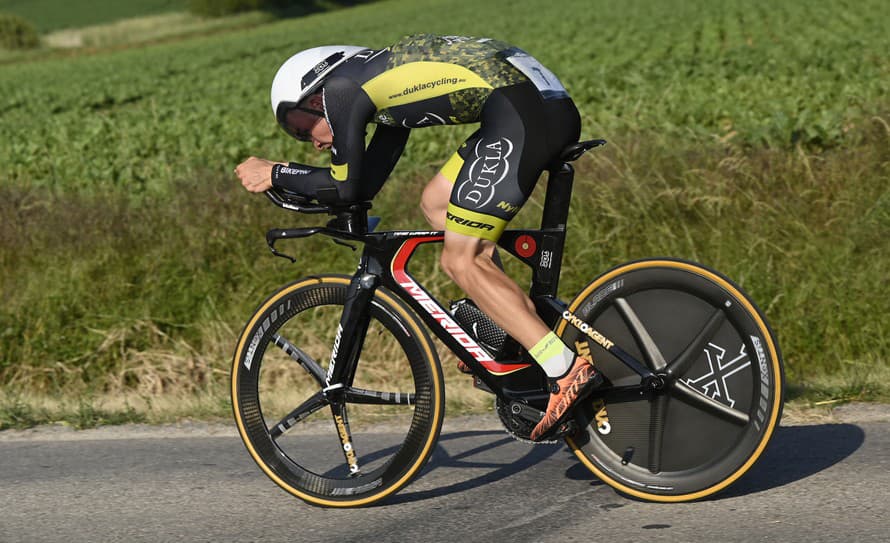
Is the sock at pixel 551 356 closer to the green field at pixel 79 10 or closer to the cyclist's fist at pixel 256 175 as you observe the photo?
the cyclist's fist at pixel 256 175

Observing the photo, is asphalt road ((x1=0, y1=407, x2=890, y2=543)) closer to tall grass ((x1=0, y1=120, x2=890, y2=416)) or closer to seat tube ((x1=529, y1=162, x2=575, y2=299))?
seat tube ((x1=529, y1=162, x2=575, y2=299))

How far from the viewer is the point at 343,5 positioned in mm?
85625

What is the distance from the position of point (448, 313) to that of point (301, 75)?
101cm

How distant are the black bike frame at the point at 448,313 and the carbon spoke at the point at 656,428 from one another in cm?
8

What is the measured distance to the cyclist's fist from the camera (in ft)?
13.5

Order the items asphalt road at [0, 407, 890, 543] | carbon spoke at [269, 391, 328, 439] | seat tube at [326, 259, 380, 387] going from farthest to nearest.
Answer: carbon spoke at [269, 391, 328, 439], seat tube at [326, 259, 380, 387], asphalt road at [0, 407, 890, 543]

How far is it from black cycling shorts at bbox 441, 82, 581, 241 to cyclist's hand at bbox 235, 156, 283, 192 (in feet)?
2.26

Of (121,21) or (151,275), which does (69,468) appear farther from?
(121,21)

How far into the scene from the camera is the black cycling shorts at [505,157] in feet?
12.9

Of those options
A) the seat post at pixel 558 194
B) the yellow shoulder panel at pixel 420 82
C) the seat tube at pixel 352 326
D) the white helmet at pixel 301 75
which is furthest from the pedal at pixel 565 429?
the white helmet at pixel 301 75

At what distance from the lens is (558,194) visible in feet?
13.4

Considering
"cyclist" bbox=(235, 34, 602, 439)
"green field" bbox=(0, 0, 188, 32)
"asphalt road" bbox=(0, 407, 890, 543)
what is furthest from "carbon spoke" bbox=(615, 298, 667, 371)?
"green field" bbox=(0, 0, 188, 32)

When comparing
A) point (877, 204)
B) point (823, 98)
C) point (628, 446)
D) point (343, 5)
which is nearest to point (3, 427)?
point (628, 446)

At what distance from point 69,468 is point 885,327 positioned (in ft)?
14.6
